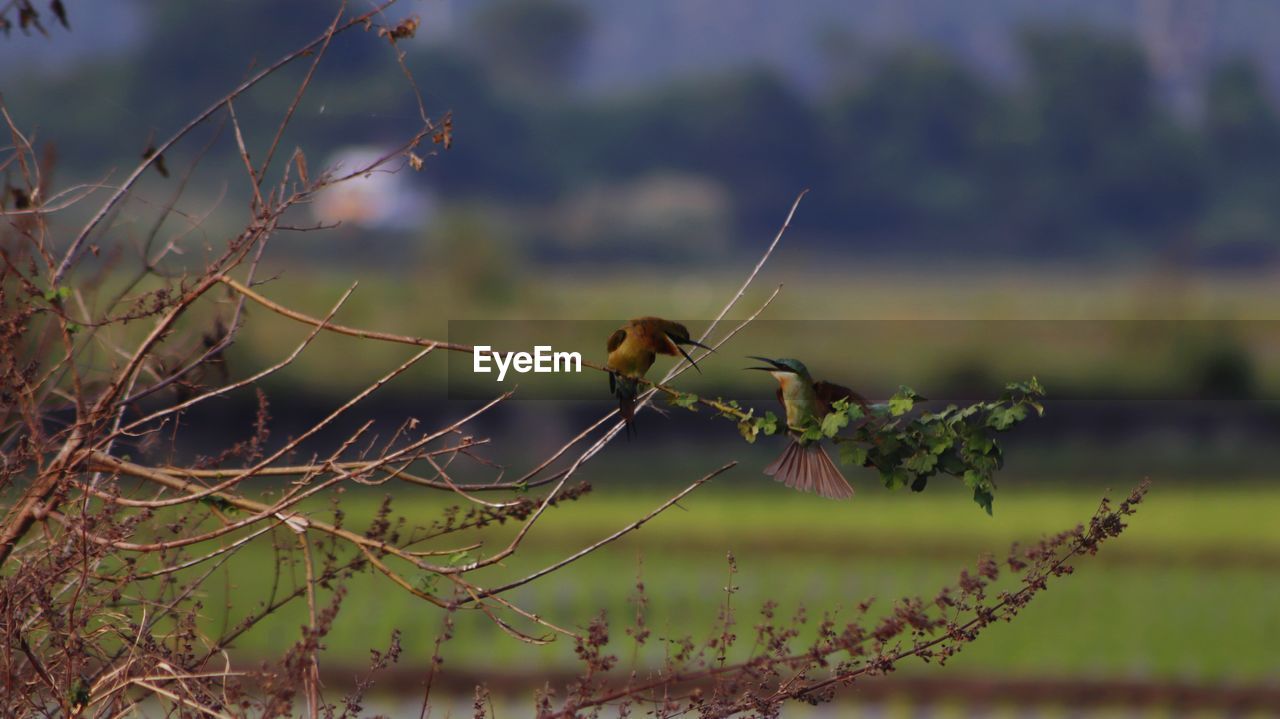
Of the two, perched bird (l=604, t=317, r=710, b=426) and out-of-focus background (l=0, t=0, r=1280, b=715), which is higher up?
out-of-focus background (l=0, t=0, r=1280, b=715)

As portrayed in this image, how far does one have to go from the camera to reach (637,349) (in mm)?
2818

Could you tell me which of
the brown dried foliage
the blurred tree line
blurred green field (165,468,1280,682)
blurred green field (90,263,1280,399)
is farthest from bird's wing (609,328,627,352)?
the blurred tree line

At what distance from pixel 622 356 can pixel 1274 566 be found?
16.4 metres

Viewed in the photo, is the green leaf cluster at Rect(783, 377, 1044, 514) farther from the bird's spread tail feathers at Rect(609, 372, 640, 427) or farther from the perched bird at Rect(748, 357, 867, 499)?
the bird's spread tail feathers at Rect(609, 372, 640, 427)

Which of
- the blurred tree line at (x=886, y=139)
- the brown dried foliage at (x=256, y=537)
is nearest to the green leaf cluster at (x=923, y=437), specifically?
the brown dried foliage at (x=256, y=537)

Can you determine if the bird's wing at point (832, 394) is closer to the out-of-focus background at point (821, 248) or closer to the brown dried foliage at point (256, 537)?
the brown dried foliage at point (256, 537)

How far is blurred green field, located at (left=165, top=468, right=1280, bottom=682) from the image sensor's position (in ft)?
46.1

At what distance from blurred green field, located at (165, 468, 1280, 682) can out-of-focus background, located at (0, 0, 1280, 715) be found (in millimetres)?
78

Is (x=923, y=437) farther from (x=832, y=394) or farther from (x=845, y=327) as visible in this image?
(x=845, y=327)

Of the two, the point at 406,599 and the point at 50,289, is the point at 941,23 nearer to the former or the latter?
the point at 406,599

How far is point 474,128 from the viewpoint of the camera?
52969 millimetres

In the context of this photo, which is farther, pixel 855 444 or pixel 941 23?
pixel 941 23

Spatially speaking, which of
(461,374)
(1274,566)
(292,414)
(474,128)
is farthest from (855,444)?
(474,128)

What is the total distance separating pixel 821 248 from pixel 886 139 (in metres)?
8.11
